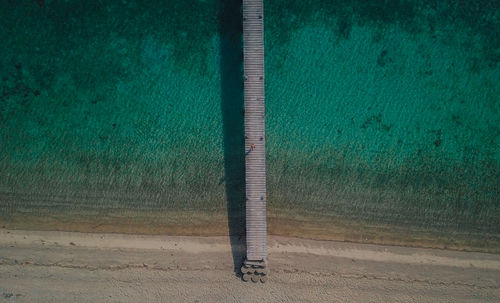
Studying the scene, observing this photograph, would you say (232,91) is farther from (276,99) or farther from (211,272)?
(211,272)

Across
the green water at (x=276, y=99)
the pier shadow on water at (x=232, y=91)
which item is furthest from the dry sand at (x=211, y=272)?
the pier shadow on water at (x=232, y=91)

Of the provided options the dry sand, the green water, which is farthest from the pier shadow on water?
the dry sand

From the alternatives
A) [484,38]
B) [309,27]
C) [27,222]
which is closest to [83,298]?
[27,222]

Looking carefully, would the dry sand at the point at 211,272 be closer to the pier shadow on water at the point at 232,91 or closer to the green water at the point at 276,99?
the green water at the point at 276,99

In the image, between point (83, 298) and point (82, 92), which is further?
point (82, 92)

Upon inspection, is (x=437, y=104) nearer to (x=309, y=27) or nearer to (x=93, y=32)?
(x=309, y=27)

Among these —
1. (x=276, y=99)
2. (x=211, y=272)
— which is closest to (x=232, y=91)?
(x=276, y=99)

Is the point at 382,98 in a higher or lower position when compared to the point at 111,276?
higher
